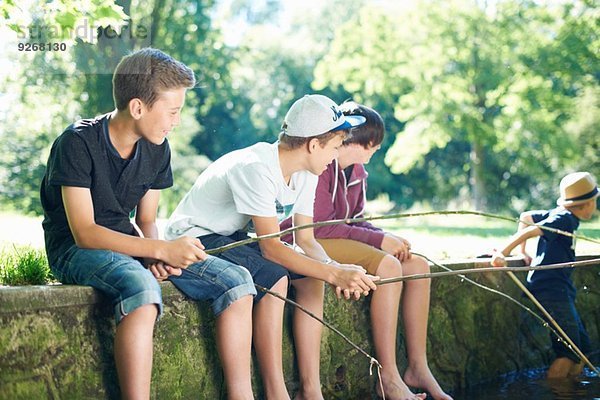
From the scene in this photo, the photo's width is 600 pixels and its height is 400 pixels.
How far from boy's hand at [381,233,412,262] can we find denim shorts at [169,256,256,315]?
1.18m

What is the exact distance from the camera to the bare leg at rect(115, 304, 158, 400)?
3275mm

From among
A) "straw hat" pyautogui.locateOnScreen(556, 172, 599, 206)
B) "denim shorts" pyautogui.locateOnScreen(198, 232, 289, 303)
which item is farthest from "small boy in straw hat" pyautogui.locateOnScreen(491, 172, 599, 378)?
"denim shorts" pyautogui.locateOnScreen(198, 232, 289, 303)

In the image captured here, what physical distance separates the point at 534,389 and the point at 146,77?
2665mm

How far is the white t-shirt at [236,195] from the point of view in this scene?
13.0ft

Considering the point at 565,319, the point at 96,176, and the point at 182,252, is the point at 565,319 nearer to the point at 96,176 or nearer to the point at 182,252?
the point at 182,252

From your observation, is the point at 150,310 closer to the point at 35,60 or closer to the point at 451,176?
the point at 35,60

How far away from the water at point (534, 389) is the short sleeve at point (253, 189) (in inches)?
63.3

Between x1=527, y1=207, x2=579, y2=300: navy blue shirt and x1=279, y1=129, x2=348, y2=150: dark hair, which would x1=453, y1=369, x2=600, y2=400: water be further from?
x1=279, y1=129, x2=348, y2=150: dark hair

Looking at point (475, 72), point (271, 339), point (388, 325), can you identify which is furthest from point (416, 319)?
point (475, 72)

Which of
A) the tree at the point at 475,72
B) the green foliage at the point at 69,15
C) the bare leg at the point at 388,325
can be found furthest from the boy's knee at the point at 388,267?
the tree at the point at 475,72

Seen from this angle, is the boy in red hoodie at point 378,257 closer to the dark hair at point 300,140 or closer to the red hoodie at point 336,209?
the red hoodie at point 336,209

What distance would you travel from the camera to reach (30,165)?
21.6m

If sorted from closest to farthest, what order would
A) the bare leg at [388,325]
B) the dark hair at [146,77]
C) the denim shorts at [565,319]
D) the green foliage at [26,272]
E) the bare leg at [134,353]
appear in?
the bare leg at [134,353] → the dark hair at [146,77] → the green foliage at [26,272] → the bare leg at [388,325] → the denim shorts at [565,319]

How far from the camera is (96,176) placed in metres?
3.59
